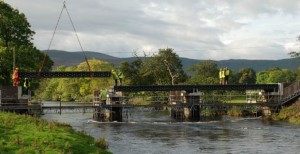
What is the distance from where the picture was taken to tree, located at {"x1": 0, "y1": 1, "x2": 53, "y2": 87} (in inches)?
2324

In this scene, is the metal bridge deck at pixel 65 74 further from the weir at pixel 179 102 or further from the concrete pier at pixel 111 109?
the concrete pier at pixel 111 109

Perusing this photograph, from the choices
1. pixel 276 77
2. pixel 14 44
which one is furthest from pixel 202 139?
pixel 276 77

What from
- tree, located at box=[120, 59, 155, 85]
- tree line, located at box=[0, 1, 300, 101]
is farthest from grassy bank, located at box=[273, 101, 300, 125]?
tree, located at box=[120, 59, 155, 85]

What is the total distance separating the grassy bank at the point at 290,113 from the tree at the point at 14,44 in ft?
108

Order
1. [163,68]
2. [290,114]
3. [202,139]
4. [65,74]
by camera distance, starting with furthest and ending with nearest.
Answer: [163,68], [65,74], [290,114], [202,139]

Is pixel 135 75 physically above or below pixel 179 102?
above

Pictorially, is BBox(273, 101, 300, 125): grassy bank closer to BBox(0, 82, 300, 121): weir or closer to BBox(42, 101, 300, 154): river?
BBox(0, 82, 300, 121): weir

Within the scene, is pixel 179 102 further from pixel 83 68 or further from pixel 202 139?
pixel 83 68

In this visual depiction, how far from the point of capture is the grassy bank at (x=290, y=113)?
185 ft

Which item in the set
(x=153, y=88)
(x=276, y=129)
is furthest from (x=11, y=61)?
(x=276, y=129)

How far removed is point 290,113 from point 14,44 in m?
36.6

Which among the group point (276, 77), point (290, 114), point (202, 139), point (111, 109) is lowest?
point (202, 139)

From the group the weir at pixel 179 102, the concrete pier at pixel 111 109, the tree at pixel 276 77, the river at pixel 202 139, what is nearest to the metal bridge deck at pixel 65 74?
the weir at pixel 179 102

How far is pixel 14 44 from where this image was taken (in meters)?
60.6
